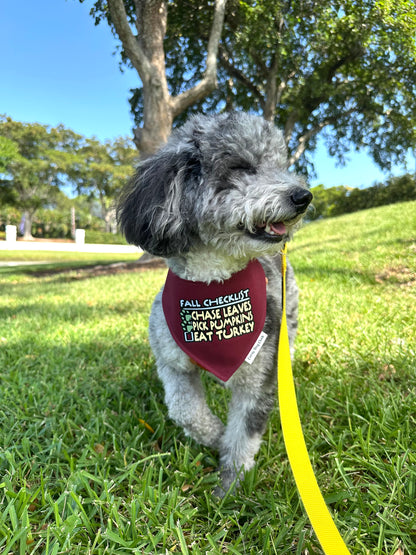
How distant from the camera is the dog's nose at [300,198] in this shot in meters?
1.79

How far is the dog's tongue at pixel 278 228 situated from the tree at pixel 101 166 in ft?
137

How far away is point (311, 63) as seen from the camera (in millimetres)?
16109

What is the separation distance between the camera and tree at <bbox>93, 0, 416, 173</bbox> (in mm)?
13188

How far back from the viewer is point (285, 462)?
2043 mm

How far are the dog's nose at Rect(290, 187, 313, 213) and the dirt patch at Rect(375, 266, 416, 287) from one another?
181 inches

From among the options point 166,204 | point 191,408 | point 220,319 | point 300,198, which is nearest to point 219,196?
point 166,204

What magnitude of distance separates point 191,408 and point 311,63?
58.2 ft

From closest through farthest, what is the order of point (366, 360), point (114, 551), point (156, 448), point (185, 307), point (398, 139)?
point (114, 551) < point (185, 307) < point (156, 448) < point (366, 360) < point (398, 139)

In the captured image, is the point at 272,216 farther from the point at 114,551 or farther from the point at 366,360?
the point at 366,360

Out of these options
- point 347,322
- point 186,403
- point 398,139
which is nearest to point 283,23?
point 398,139

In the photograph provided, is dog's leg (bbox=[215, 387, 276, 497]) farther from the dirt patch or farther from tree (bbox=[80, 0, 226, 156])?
tree (bbox=[80, 0, 226, 156])

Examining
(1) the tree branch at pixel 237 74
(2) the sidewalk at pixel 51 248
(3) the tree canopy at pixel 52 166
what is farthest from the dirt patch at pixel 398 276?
(3) the tree canopy at pixel 52 166

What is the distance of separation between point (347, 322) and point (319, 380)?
1517 millimetres

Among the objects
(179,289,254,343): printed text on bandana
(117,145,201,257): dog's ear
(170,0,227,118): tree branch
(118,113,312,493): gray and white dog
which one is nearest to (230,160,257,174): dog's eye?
(118,113,312,493): gray and white dog
